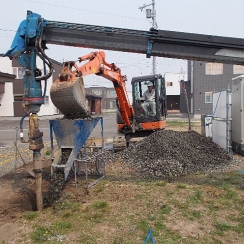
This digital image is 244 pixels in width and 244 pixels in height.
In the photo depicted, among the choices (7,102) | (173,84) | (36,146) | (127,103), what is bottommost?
(36,146)

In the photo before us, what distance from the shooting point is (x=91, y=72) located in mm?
6676

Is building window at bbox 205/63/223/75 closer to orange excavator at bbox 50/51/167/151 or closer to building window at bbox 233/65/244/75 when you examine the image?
building window at bbox 233/65/244/75

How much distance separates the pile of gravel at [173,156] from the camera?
734 cm

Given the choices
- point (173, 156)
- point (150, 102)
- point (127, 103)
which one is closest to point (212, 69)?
point (150, 102)

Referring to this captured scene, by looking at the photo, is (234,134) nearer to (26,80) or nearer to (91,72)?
(91,72)

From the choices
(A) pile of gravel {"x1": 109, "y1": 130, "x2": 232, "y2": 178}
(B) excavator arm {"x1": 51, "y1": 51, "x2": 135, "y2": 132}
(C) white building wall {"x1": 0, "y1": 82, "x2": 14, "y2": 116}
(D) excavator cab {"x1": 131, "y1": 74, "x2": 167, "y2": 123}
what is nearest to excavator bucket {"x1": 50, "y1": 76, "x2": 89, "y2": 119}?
(B) excavator arm {"x1": 51, "y1": 51, "x2": 135, "y2": 132}

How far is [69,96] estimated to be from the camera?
5.22 m

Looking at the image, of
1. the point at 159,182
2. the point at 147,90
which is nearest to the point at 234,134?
the point at 147,90

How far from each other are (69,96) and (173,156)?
3757 mm

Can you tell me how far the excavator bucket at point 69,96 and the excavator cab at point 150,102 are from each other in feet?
14.9

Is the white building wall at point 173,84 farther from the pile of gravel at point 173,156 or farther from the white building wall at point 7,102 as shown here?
the pile of gravel at point 173,156

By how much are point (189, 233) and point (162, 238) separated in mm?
412

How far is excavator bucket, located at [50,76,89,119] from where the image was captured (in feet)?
17.1

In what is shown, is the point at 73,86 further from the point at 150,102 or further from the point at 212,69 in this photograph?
the point at 212,69
